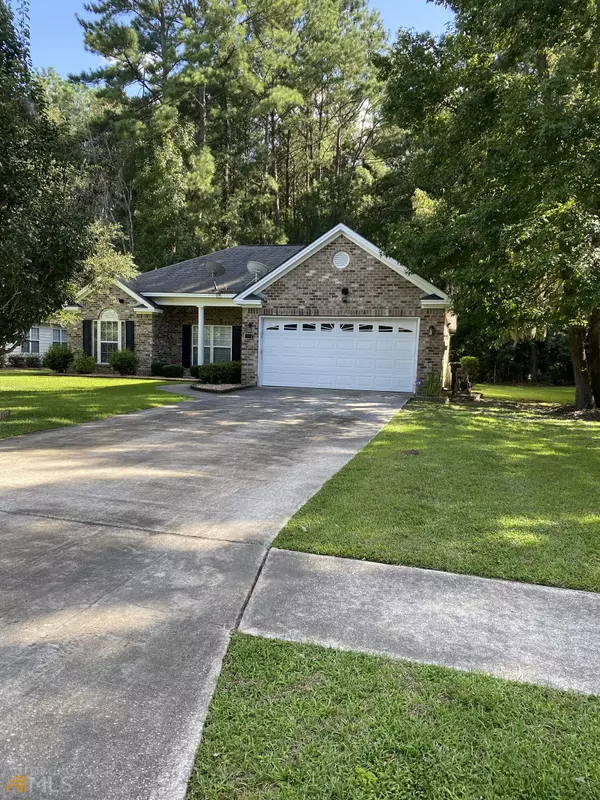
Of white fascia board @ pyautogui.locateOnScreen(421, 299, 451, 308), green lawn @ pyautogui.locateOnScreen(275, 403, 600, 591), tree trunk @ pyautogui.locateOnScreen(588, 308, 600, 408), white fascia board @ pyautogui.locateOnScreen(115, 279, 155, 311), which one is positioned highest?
white fascia board @ pyautogui.locateOnScreen(115, 279, 155, 311)

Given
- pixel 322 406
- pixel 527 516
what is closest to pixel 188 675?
pixel 527 516

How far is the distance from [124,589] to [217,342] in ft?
59.6

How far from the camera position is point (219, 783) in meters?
2.00

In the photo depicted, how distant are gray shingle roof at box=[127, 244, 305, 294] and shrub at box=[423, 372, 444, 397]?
8.06 metres

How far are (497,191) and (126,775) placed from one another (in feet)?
44.0

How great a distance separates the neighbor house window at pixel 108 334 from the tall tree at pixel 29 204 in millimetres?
12181

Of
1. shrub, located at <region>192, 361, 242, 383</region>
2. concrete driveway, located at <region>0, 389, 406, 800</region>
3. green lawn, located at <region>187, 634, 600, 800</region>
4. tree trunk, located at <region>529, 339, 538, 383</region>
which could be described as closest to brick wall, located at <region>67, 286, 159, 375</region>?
shrub, located at <region>192, 361, 242, 383</region>

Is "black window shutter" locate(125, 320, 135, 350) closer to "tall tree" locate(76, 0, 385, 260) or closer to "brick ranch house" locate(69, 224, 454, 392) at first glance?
"brick ranch house" locate(69, 224, 454, 392)

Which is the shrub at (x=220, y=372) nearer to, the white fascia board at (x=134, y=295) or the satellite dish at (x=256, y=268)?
the satellite dish at (x=256, y=268)

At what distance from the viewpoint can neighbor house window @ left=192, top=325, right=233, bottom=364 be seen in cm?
2100

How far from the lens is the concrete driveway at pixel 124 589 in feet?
7.01

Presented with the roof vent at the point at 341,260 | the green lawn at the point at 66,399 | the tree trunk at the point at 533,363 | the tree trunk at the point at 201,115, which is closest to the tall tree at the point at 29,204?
the green lawn at the point at 66,399

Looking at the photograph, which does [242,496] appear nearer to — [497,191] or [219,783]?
[219,783]

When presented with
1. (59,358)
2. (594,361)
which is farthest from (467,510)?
(59,358)
